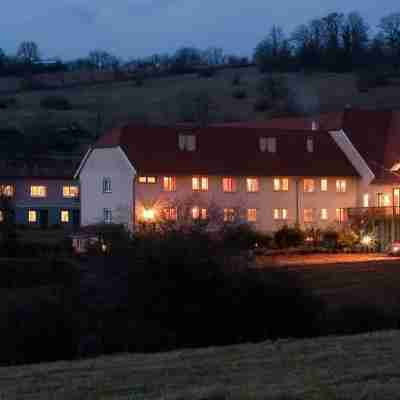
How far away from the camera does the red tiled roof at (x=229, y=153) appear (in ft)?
209

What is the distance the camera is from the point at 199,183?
213 ft

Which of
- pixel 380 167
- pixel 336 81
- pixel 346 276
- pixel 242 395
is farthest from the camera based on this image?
pixel 336 81

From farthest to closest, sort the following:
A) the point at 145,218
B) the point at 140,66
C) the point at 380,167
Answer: the point at 140,66, the point at 380,167, the point at 145,218

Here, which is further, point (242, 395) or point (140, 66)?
point (140, 66)

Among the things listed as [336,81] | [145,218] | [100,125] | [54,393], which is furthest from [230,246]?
[336,81]

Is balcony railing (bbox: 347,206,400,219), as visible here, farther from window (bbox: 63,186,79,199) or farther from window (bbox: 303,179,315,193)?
window (bbox: 63,186,79,199)

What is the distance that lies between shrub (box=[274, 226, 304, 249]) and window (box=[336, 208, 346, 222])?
6.27 metres

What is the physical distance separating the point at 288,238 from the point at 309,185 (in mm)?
6565

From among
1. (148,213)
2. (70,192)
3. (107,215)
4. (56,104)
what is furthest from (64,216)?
(56,104)

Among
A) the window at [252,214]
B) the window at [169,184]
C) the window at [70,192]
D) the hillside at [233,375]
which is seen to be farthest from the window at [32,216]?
the hillside at [233,375]

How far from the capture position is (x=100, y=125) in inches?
4724

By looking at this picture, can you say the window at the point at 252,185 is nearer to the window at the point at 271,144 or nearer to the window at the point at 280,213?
the window at the point at 280,213

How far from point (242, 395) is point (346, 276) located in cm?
3533

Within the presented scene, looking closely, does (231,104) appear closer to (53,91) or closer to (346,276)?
(53,91)
